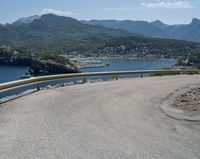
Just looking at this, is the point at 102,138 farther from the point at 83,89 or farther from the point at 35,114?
the point at 83,89

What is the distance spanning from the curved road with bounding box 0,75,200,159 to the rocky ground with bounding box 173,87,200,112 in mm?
664

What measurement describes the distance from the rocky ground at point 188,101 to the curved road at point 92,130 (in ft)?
2.18

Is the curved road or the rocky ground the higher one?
the curved road

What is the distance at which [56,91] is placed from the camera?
14984 millimetres

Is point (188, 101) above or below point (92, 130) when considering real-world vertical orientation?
below

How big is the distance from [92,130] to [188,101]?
5348 mm

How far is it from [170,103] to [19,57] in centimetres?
19155

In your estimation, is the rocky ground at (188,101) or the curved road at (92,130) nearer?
the curved road at (92,130)

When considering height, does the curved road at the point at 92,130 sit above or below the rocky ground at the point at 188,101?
above

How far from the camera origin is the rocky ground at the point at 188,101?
12.0 metres

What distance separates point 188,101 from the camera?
1312 cm

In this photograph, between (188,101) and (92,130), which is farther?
(188,101)

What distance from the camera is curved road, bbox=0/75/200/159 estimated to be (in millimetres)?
7047

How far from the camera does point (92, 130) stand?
8664 mm
